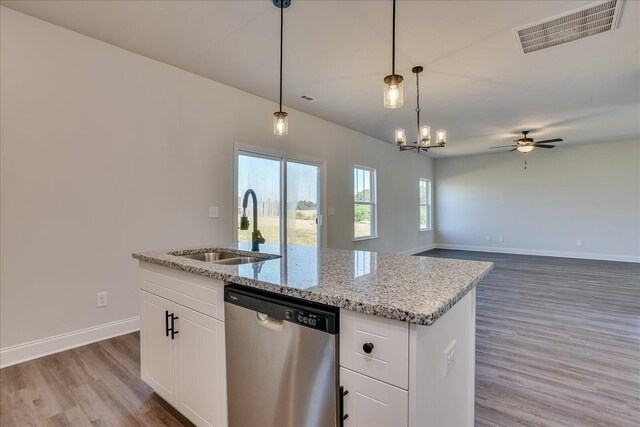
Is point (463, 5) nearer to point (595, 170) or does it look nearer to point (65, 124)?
point (65, 124)

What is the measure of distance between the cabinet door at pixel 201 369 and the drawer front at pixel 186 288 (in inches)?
1.8

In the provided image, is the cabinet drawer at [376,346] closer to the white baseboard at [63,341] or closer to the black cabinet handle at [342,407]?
the black cabinet handle at [342,407]

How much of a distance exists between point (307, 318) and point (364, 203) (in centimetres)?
519

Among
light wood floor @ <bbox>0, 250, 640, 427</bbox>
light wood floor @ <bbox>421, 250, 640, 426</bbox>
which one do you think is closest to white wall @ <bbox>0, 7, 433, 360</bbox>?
light wood floor @ <bbox>0, 250, 640, 427</bbox>

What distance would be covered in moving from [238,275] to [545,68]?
12.1 feet

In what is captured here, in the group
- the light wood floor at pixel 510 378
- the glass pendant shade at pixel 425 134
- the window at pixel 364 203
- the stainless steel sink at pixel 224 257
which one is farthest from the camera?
the window at pixel 364 203

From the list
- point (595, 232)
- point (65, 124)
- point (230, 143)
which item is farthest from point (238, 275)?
point (595, 232)

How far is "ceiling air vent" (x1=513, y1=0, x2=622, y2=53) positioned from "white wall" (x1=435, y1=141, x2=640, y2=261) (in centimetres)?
581

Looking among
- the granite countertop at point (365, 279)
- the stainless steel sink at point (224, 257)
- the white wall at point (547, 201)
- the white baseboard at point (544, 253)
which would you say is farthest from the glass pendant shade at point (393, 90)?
the white baseboard at point (544, 253)

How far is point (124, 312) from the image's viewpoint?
2965 millimetres

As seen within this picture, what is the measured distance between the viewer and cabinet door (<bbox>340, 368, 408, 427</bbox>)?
93cm

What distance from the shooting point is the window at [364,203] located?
5.97m

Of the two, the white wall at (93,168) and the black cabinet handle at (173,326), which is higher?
the white wall at (93,168)

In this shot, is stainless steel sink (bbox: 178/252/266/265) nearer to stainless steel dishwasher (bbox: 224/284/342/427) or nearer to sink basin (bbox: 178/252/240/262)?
sink basin (bbox: 178/252/240/262)
